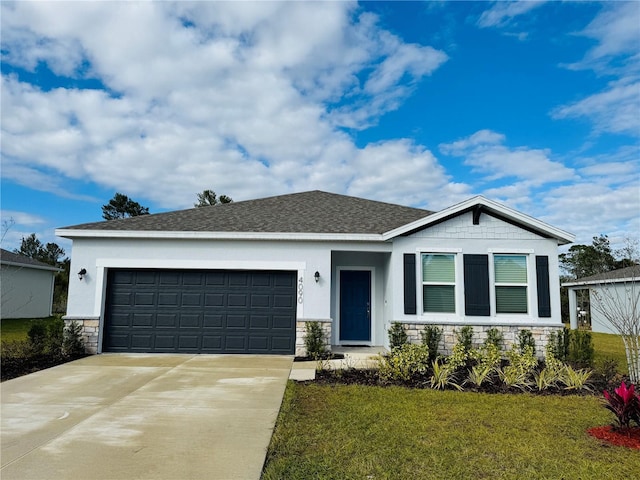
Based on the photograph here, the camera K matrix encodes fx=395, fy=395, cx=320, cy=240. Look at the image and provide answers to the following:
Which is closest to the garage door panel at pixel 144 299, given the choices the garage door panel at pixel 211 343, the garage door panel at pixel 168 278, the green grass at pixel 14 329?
the garage door panel at pixel 168 278

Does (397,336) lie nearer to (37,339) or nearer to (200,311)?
(200,311)

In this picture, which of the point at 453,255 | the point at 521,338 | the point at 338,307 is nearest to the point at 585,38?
the point at 453,255

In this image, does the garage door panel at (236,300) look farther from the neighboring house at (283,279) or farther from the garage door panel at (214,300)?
the garage door panel at (214,300)

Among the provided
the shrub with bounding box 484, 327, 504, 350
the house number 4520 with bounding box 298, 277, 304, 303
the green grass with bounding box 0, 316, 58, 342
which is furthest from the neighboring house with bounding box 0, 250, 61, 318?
the shrub with bounding box 484, 327, 504, 350

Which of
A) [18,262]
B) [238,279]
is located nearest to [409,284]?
[238,279]

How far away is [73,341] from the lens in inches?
386

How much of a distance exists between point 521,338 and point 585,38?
27.8 feet

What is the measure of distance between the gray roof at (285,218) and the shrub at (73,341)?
2.52 metres

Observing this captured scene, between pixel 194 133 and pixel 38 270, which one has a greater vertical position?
pixel 194 133

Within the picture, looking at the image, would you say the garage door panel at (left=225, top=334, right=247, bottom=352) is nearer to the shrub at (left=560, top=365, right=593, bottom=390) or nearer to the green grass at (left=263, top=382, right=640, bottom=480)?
the green grass at (left=263, top=382, right=640, bottom=480)

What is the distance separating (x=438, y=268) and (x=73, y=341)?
9.36 metres

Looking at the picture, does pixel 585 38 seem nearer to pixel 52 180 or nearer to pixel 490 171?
pixel 490 171

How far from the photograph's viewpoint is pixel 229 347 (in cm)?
1023

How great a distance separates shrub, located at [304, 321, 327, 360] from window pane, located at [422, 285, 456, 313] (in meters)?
2.74
